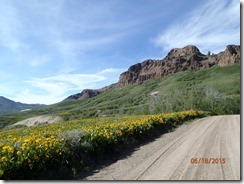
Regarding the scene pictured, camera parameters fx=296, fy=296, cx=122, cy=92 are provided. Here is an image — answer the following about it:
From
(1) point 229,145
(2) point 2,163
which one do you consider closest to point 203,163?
(1) point 229,145

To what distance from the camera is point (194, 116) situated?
2456 cm

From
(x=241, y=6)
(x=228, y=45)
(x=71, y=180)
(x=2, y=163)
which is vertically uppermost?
(x=241, y=6)

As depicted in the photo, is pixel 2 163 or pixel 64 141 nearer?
pixel 2 163

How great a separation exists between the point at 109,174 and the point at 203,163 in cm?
250

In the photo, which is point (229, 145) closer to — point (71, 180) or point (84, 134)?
point (71, 180)
